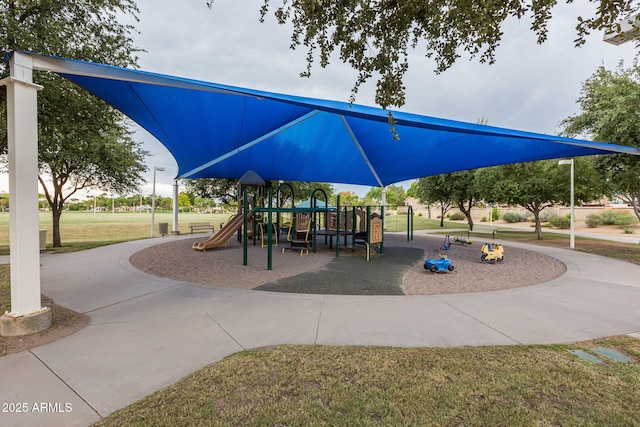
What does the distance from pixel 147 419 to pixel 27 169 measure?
3.53 metres

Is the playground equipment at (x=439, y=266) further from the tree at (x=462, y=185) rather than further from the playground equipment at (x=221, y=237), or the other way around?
the tree at (x=462, y=185)

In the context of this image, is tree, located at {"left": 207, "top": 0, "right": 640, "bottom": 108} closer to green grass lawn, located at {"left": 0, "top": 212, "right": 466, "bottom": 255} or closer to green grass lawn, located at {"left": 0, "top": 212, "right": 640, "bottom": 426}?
green grass lawn, located at {"left": 0, "top": 212, "right": 640, "bottom": 426}

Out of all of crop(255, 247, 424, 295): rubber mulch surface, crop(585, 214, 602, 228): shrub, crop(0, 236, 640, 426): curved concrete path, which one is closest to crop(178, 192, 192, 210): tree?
crop(585, 214, 602, 228): shrub

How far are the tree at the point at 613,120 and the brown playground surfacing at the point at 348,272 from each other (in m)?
4.73

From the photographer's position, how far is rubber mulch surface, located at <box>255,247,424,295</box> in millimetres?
5840

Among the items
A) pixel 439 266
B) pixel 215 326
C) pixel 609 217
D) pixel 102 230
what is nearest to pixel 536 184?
pixel 439 266

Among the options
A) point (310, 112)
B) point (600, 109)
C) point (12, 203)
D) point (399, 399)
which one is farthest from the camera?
point (600, 109)

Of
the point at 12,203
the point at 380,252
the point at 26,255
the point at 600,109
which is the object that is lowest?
the point at 380,252

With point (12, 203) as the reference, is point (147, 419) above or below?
below

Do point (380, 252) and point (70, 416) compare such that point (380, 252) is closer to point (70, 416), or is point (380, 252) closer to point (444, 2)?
point (444, 2)

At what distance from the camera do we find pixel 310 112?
8930 mm

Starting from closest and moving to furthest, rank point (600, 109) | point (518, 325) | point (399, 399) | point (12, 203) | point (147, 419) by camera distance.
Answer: point (147, 419)
point (399, 399)
point (12, 203)
point (518, 325)
point (600, 109)

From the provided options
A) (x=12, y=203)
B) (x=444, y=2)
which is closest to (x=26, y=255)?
(x=12, y=203)

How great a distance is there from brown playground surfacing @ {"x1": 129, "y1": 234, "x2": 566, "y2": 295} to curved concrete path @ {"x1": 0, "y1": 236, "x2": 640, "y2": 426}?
1.74 feet
